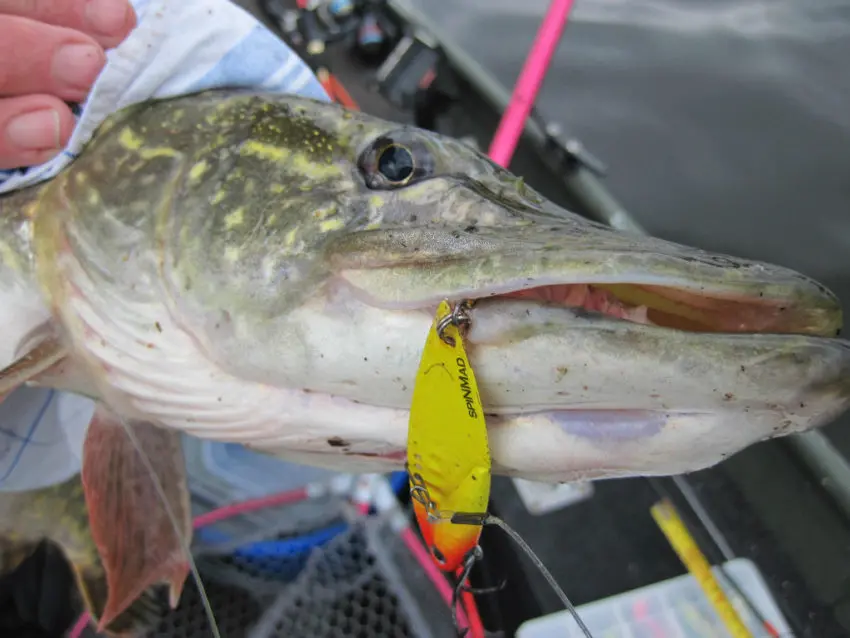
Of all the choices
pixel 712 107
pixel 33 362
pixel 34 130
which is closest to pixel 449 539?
pixel 33 362

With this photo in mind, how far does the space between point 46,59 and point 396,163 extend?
528 millimetres

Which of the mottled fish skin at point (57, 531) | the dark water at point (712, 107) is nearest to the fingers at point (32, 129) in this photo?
the mottled fish skin at point (57, 531)

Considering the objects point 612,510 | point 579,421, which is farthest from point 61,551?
point 579,421

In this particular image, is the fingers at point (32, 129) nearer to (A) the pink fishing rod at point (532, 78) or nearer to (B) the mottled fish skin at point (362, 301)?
(B) the mottled fish skin at point (362, 301)

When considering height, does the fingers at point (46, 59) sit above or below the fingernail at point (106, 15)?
below

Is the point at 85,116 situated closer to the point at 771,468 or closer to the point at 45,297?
the point at 45,297

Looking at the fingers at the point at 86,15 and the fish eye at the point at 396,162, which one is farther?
the fingers at the point at 86,15

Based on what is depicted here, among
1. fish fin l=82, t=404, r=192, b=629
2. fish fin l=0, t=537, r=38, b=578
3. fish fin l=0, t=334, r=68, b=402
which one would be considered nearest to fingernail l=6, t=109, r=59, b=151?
fish fin l=0, t=334, r=68, b=402

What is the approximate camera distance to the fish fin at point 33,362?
98cm

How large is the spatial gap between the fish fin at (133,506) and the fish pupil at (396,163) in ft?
2.27

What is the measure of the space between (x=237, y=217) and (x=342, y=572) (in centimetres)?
88

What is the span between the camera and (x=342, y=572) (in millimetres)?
1412

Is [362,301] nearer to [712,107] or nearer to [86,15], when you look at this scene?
[86,15]

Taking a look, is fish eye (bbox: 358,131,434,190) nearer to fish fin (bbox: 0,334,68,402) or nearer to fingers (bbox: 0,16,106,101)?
fingers (bbox: 0,16,106,101)
